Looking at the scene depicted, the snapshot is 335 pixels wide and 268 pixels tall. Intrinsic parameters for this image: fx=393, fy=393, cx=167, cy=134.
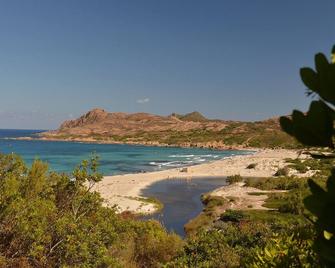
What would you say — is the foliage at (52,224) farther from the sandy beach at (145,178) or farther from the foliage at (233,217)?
the sandy beach at (145,178)

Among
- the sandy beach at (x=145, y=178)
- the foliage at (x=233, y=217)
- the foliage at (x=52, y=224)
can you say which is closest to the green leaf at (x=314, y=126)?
the foliage at (x=52, y=224)

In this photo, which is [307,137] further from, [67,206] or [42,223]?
[67,206]

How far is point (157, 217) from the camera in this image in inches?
1638

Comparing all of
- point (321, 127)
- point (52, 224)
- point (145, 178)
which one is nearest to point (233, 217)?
point (52, 224)

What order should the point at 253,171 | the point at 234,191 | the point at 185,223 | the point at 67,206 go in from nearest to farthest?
the point at 67,206 < the point at 185,223 < the point at 234,191 < the point at 253,171

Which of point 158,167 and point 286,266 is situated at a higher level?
point 286,266

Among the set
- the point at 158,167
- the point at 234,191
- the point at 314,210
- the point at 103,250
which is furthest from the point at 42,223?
the point at 158,167

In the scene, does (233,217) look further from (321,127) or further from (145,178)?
(145,178)

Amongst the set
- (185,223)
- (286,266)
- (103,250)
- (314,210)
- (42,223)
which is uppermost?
(314,210)

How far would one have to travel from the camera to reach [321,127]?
1.99m

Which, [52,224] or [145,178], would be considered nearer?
[52,224]

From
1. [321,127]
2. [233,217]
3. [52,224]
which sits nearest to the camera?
[321,127]

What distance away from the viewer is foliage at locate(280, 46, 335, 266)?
192 centimetres

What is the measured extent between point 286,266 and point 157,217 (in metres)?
36.9
